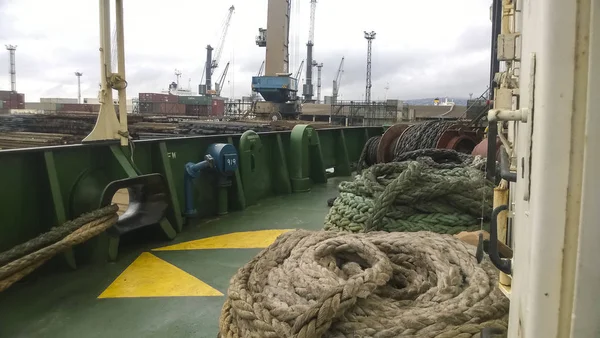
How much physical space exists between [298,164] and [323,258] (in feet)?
14.1

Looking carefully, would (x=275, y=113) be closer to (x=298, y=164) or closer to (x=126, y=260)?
(x=298, y=164)

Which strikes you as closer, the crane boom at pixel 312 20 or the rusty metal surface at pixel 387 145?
the rusty metal surface at pixel 387 145

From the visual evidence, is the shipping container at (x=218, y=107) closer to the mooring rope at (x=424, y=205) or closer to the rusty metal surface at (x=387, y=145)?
the rusty metal surface at (x=387, y=145)

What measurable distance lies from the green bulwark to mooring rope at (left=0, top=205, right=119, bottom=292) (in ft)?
0.65

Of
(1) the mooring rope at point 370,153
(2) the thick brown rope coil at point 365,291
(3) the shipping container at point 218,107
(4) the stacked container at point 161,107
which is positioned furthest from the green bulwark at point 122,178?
(3) the shipping container at point 218,107

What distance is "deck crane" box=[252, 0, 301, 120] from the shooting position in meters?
26.9

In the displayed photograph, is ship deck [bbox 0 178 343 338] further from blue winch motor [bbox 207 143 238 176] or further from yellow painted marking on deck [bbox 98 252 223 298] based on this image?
blue winch motor [bbox 207 143 238 176]

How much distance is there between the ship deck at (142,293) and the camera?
2.44 metres

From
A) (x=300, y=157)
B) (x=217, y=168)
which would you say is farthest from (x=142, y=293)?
(x=300, y=157)

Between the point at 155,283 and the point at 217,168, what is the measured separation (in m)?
1.94

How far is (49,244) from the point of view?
115 inches

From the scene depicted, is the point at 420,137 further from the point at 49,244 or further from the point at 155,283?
the point at 49,244

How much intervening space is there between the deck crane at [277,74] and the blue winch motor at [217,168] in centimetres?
2125

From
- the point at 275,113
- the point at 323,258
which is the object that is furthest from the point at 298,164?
the point at 275,113
